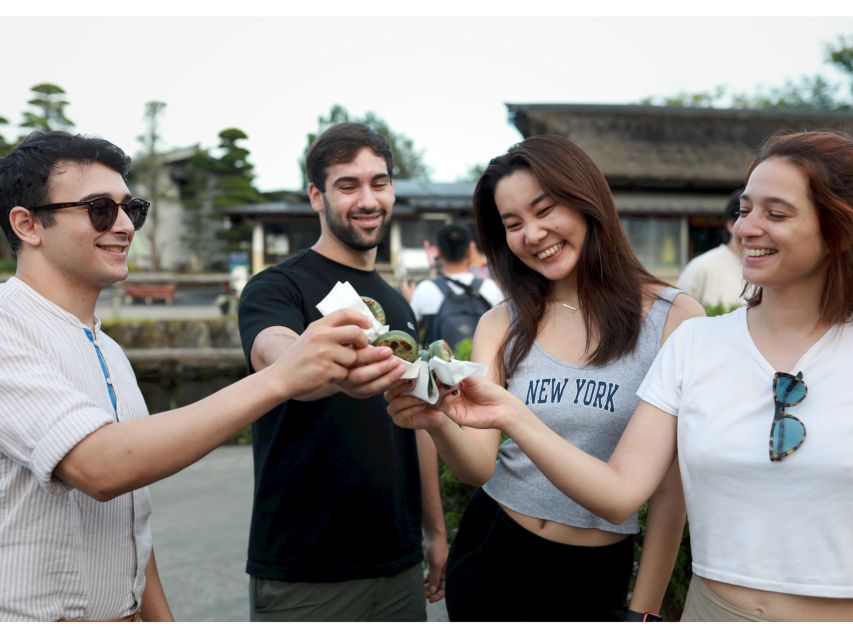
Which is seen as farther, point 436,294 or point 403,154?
point 403,154

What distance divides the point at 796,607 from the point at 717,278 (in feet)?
12.5

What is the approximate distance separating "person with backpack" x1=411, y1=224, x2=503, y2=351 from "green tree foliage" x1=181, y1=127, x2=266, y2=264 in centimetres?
2430

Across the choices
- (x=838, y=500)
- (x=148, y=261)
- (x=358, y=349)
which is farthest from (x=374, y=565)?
(x=148, y=261)

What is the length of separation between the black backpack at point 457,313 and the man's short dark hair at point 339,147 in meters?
2.44

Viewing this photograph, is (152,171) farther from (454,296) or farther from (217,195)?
(454,296)

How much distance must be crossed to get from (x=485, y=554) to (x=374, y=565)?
497mm

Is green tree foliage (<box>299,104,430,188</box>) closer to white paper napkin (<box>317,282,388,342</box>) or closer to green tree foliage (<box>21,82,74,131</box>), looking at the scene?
green tree foliage (<box>21,82,74,131</box>)

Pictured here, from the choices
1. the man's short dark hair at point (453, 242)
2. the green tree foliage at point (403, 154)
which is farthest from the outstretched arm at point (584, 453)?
the green tree foliage at point (403, 154)

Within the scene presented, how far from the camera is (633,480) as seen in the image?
192 centimetres

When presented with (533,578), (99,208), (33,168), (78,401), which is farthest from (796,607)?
(33,168)

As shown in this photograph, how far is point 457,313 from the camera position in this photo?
535cm

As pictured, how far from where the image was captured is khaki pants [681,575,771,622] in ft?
5.61

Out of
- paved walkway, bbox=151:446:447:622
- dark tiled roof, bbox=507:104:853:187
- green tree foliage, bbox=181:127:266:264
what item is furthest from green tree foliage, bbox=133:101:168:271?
paved walkway, bbox=151:446:447:622

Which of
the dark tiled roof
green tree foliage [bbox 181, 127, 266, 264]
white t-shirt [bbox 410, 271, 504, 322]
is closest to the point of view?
white t-shirt [bbox 410, 271, 504, 322]
